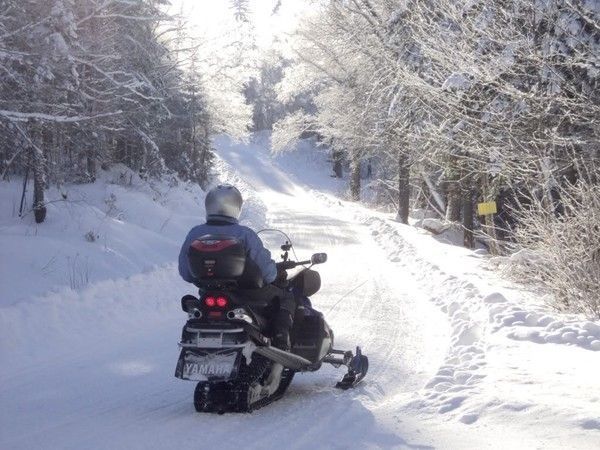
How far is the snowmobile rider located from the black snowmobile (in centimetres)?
7

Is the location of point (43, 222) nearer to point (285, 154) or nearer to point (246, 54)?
point (285, 154)

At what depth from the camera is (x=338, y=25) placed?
2689cm

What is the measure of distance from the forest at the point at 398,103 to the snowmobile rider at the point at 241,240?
457 cm

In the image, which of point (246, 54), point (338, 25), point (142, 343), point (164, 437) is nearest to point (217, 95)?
point (338, 25)

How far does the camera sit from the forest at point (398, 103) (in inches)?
388

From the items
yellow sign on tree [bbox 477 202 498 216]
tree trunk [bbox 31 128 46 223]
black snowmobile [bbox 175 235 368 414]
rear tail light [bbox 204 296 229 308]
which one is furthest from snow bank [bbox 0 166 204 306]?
yellow sign on tree [bbox 477 202 498 216]

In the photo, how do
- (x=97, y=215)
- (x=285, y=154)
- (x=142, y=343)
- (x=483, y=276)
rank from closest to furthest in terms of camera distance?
1. (x=142, y=343)
2. (x=483, y=276)
3. (x=97, y=215)
4. (x=285, y=154)

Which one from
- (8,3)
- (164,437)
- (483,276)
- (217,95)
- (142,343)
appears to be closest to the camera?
(164,437)

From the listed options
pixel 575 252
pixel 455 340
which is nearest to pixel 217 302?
pixel 455 340

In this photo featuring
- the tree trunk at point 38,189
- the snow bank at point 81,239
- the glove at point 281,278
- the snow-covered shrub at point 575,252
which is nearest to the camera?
the glove at point 281,278

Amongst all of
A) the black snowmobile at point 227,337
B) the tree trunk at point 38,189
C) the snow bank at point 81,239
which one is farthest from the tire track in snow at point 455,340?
the tree trunk at point 38,189

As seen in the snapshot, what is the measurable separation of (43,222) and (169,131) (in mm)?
18410

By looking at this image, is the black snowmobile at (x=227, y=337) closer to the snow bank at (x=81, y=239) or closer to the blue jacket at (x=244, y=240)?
the blue jacket at (x=244, y=240)

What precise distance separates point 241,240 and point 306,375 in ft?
7.56
